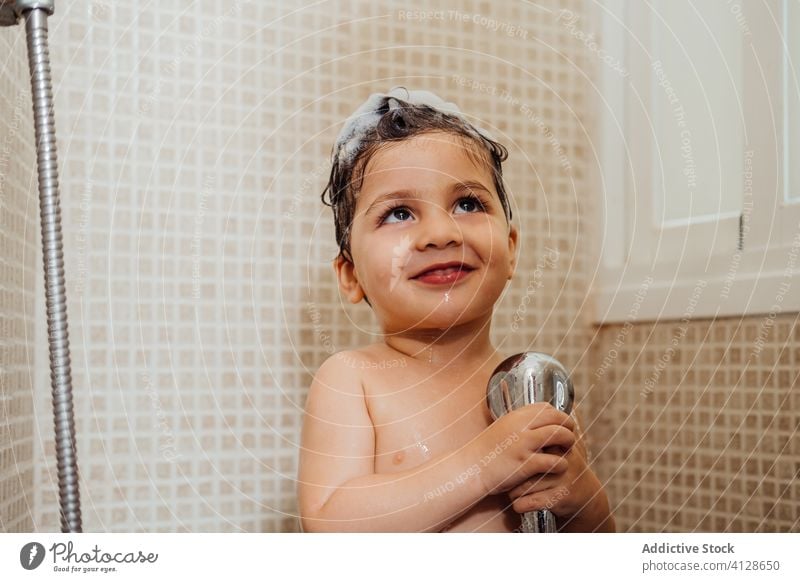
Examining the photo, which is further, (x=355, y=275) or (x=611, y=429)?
(x=611, y=429)

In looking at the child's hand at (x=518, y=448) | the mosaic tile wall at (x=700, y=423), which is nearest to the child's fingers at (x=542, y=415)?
the child's hand at (x=518, y=448)

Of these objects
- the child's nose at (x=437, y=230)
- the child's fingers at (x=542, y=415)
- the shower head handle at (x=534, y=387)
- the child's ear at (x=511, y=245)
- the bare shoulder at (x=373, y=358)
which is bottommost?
the child's fingers at (x=542, y=415)

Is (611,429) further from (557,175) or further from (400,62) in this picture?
(400,62)

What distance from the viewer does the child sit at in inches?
22.5

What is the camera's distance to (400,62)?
79 cm

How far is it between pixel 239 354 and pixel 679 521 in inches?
16.5

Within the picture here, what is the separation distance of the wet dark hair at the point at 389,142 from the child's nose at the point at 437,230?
6 cm

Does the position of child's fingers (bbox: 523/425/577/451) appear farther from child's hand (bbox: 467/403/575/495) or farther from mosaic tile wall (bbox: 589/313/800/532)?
mosaic tile wall (bbox: 589/313/800/532)

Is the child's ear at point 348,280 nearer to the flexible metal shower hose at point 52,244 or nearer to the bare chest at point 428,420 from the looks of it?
the bare chest at point 428,420

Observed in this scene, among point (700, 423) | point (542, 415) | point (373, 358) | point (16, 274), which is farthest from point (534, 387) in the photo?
point (16, 274)

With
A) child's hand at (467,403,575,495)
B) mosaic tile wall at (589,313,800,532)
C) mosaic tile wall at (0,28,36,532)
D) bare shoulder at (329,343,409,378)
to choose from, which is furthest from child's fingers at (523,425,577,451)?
mosaic tile wall at (0,28,36,532)

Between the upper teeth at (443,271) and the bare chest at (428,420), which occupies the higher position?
the upper teeth at (443,271)

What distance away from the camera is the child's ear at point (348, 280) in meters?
0.65
